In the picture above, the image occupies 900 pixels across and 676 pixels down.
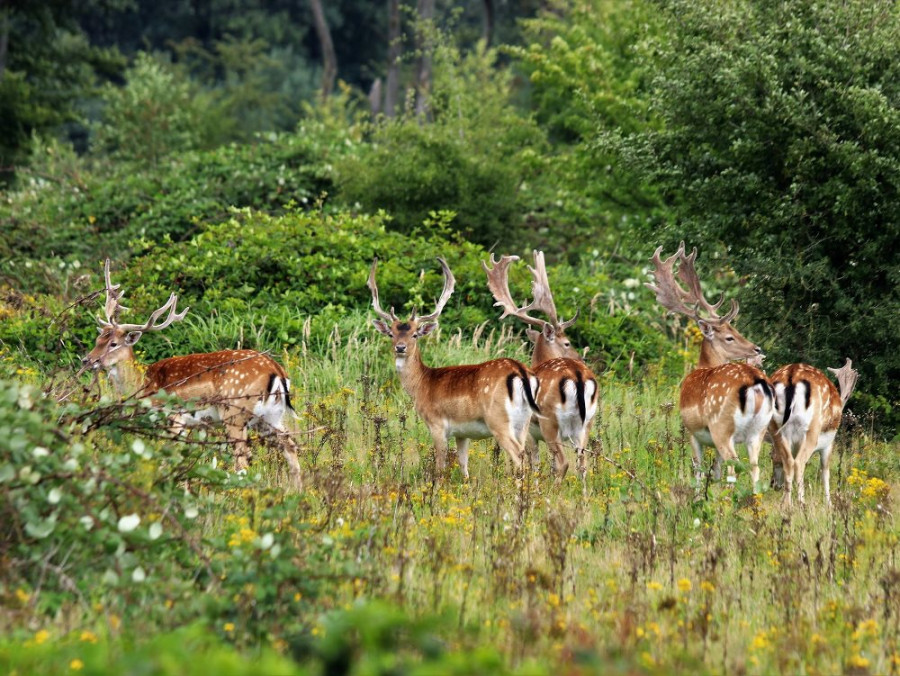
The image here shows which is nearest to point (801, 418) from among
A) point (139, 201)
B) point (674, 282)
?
point (674, 282)

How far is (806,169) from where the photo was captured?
1123cm

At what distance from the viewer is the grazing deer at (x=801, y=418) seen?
29.3ft

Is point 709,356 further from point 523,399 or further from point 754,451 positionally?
point 523,399

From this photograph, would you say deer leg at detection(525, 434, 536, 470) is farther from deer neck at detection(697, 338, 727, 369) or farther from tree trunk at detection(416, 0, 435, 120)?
tree trunk at detection(416, 0, 435, 120)

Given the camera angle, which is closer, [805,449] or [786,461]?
[805,449]

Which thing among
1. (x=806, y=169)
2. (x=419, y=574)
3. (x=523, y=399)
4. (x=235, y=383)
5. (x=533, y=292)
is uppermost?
(x=806, y=169)

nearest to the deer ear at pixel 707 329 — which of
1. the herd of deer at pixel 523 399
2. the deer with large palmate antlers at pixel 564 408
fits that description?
the herd of deer at pixel 523 399

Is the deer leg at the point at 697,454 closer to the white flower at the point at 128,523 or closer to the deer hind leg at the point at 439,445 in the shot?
the deer hind leg at the point at 439,445

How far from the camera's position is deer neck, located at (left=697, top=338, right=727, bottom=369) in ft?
34.7

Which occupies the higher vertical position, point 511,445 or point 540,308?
point 540,308

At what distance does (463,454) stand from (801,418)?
2588 millimetres

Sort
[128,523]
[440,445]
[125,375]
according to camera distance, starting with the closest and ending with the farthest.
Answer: [128,523], [440,445], [125,375]

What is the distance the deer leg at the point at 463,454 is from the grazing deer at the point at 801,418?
229cm

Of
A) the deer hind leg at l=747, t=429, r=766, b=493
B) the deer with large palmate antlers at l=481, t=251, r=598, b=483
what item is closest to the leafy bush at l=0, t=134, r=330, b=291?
the deer with large palmate antlers at l=481, t=251, r=598, b=483
